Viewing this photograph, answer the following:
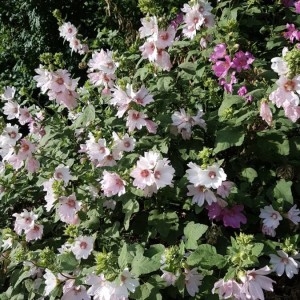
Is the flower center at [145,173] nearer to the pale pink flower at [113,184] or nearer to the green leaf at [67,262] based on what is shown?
the pale pink flower at [113,184]

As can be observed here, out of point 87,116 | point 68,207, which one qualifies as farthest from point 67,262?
point 87,116

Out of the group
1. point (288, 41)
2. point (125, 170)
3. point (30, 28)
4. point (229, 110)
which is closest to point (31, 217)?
point (125, 170)

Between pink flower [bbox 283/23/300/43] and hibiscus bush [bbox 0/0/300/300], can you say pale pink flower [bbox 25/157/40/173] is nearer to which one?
hibiscus bush [bbox 0/0/300/300]

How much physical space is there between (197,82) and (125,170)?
768 millimetres

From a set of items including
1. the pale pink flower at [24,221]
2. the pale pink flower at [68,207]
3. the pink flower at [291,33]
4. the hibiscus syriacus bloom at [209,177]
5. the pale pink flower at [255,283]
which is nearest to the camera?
the pale pink flower at [255,283]

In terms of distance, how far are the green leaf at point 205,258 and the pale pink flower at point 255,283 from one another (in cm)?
12

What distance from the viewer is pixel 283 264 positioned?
2.08 m

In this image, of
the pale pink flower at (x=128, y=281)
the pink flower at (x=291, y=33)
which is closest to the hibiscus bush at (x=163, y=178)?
the pale pink flower at (x=128, y=281)

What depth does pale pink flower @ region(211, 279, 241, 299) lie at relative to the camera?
182 cm

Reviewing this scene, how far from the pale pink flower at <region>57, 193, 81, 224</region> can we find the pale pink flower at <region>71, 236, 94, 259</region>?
119 millimetres

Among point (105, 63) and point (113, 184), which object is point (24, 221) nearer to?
point (113, 184)

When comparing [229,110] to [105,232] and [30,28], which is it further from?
[30,28]

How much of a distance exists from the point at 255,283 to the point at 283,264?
287 millimetres

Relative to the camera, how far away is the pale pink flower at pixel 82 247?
7.04 ft
